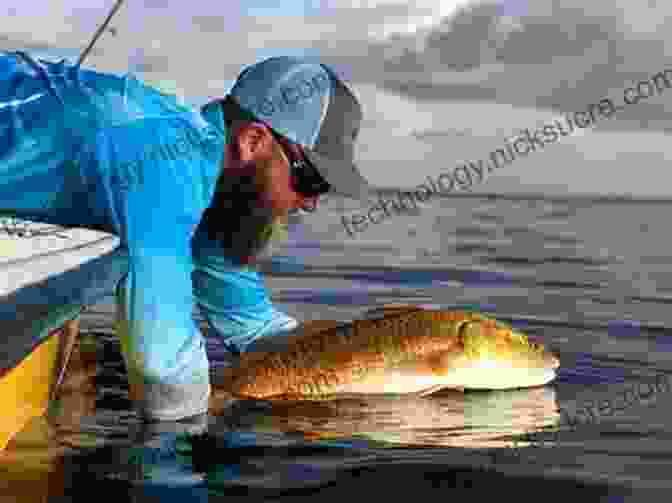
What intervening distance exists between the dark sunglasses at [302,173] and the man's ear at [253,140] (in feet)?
0.12

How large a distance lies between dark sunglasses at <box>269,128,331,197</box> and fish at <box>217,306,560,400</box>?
158cm

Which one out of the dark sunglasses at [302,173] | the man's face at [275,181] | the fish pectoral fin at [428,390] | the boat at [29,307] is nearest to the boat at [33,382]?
the boat at [29,307]

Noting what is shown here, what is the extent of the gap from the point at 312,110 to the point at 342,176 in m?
0.27

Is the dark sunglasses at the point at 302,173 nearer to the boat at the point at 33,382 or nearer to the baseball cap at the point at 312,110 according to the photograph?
the baseball cap at the point at 312,110

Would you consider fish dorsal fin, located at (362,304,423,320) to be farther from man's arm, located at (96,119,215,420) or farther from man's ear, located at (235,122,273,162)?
man's arm, located at (96,119,215,420)

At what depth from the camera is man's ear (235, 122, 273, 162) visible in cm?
454

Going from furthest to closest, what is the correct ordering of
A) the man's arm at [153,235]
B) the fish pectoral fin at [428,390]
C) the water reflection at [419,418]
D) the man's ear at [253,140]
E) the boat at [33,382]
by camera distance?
the fish pectoral fin at [428,390] < the water reflection at [419,418] < the boat at [33,382] < the man's ear at [253,140] < the man's arm at [153,235]

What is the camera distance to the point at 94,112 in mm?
4129

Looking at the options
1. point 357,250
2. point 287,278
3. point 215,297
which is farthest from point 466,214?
point 215,297

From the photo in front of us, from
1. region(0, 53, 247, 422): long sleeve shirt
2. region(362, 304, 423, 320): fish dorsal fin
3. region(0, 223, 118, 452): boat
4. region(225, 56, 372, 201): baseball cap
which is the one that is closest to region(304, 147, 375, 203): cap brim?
region(225, 56, 372, 201): baseball cap

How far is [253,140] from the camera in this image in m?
4.55

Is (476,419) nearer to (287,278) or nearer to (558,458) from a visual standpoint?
(558,458)

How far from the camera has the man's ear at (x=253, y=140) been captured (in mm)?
4543

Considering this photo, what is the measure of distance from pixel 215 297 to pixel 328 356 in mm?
695
